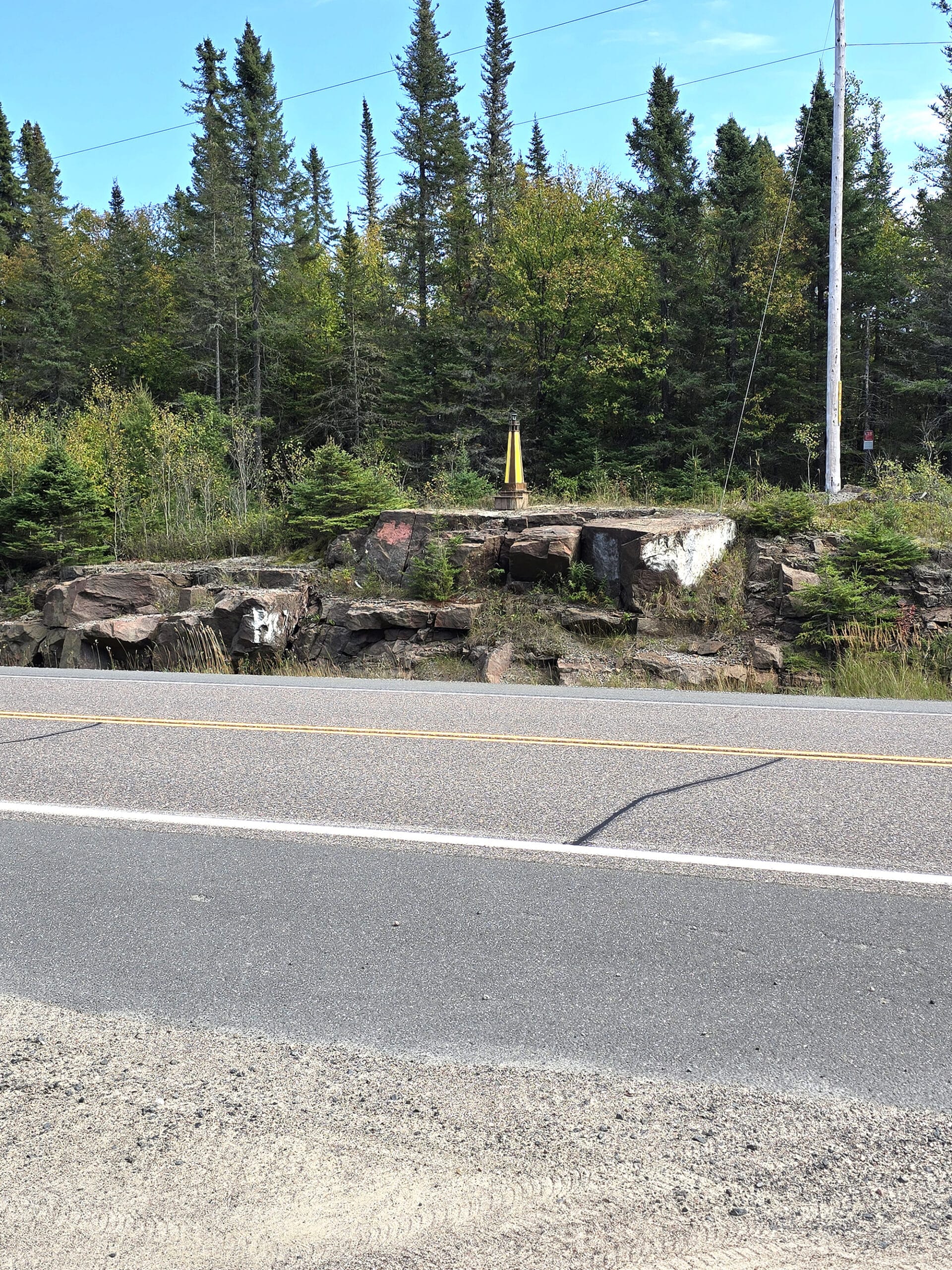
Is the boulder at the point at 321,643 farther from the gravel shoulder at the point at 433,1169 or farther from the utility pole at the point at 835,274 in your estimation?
the gravel shoulder at the point at 433,1169

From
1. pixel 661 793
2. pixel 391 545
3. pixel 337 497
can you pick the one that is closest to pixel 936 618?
pixel 391 545

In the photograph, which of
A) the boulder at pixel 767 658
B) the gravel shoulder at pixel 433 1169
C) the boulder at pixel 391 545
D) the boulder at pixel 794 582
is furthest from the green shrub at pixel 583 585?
the gravel shoulder at pixel 433 1169

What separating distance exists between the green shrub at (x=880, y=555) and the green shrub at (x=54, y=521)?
48.6ft

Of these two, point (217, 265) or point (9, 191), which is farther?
point (9, 191)

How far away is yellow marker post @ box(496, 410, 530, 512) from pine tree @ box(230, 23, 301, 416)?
2887cm

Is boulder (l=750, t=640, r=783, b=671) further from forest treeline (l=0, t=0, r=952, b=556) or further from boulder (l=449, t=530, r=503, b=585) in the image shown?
forest treeline (l=0, t=0, r=952, b=556)

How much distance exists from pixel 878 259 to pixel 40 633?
30.5 metres

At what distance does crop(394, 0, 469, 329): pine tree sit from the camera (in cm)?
4156

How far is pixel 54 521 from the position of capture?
68.1ft

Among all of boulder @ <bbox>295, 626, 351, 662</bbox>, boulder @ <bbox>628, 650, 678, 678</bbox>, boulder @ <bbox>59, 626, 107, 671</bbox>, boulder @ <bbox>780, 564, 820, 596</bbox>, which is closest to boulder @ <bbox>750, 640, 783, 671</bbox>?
boulder @ <bbox>780, 564, 820, 596</bbox>

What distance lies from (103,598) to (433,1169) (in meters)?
16.7

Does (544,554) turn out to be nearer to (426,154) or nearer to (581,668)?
(581,668)

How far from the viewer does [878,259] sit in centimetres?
3394

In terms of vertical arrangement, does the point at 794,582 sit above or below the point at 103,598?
above
